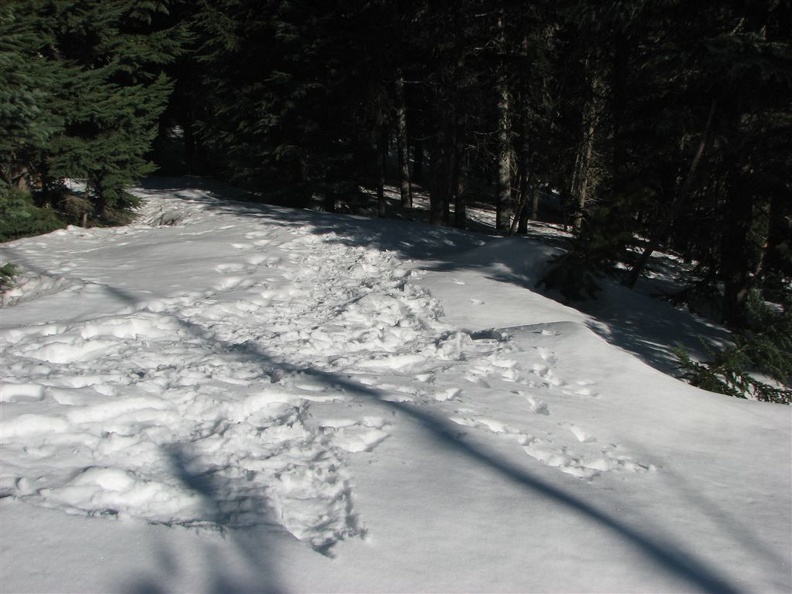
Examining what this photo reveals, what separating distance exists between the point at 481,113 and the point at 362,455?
13.4m

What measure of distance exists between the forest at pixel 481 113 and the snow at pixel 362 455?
1.83m

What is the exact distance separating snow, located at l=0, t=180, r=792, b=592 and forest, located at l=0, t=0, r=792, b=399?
1828mm

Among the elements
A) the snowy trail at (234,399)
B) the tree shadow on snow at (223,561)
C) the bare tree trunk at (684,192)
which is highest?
the bare tree trunk at (684,192)

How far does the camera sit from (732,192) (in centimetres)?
948

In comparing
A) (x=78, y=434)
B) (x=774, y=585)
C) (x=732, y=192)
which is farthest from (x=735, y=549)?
(x=732, y=192)

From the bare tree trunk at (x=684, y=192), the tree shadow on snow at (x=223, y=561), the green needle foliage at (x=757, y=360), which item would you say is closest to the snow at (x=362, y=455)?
the tree shadow on snow at (x=223, y=561)

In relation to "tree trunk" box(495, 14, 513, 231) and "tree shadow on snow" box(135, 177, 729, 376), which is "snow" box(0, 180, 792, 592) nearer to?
"tree shadow on snow" box(135, 177, 729, 376)

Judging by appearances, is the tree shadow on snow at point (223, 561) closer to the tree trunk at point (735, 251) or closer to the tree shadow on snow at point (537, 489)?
the tree shadow on snow at point (537, 489)

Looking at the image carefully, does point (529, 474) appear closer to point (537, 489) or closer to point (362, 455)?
point (537, 489)

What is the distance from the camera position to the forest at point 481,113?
855 centimetres

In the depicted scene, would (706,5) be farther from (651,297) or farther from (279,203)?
(279,203)

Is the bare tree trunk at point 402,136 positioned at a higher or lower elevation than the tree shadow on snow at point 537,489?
higher

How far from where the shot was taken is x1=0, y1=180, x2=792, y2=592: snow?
8.71 feet

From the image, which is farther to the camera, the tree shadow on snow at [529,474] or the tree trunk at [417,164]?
the tree trunk at [417,164]
